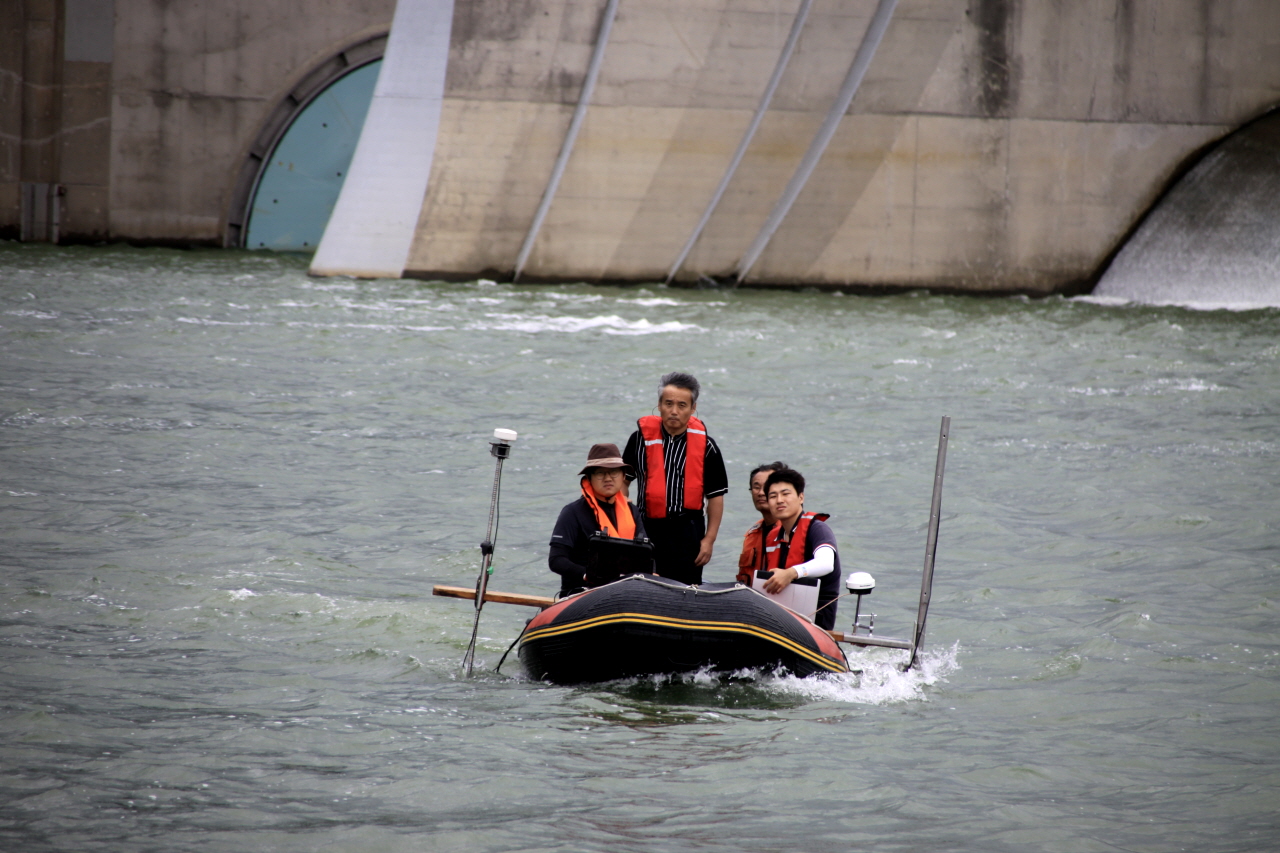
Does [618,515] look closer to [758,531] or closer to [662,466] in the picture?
[662,466]

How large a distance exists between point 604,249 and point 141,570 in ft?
50.4

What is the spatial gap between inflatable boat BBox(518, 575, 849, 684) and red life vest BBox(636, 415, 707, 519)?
31.9 inches

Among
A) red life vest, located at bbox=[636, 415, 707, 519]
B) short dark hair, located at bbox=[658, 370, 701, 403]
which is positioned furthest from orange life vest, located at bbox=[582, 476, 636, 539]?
short dark hair, located at bbox=[658, 370, 701, 403]

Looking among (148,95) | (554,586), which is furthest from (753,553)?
(148,95)

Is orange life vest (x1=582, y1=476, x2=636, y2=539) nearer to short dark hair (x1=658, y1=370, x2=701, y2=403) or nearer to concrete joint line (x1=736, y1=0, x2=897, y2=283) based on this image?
short dark hair (x1=658, y1=370, x2=701, y2=403)

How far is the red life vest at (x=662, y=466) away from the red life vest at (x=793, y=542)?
1.42ft

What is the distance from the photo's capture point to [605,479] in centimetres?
665

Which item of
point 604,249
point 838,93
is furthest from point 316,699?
point 838,93

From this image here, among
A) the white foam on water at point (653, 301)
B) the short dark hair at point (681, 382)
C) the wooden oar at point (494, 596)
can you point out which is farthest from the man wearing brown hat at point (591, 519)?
the white foam on water at point (653, 301)

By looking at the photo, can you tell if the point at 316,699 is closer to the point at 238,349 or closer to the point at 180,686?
the point at 180,686

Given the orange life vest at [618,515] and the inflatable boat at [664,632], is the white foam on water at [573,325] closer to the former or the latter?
the orange life vest at [618,515]

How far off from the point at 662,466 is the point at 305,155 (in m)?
22.3

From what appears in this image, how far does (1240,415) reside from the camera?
14.0 meters

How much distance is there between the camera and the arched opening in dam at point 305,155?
89.5ft
